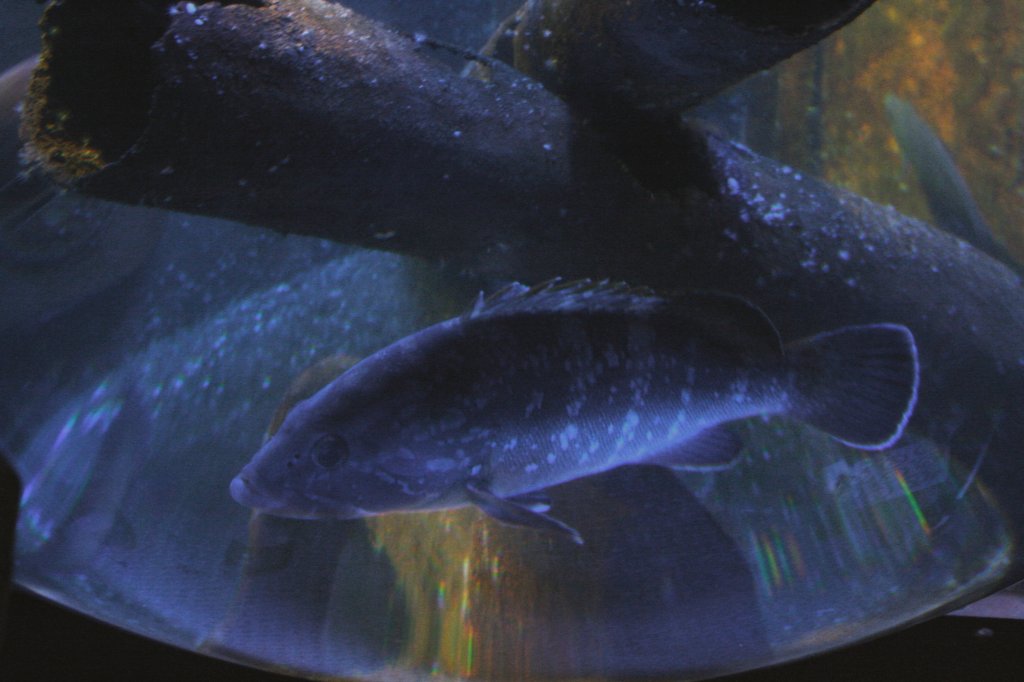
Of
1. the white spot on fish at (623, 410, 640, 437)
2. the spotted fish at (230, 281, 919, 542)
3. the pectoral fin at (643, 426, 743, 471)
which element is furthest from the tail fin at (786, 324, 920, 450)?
the white spot on fish at (623, 410, 640, 437)

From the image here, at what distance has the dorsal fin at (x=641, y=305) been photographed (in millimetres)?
1059

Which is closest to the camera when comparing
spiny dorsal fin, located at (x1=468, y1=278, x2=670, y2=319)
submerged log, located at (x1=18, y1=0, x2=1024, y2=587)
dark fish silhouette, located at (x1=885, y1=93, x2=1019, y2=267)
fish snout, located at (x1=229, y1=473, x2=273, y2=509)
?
fish snout, located at (x1=229, y1=473, x2=273, y2=509)

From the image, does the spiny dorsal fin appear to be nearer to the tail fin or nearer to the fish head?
the fish head

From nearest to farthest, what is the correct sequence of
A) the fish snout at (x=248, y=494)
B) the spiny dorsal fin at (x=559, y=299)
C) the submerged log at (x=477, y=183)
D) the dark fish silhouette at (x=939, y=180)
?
the fish snout at (x=248, y=494) → the spiny dorsal fin at (x=559, y=299) → the submerged log at (x=477, y=183) → the dark fish silhouette at (x=939, y=180)

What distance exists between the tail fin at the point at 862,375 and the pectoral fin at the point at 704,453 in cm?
16

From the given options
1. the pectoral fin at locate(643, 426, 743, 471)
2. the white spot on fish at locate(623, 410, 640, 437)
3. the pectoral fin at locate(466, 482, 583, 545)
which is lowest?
the pectoral fin at locate(643, 426, 743, 471)

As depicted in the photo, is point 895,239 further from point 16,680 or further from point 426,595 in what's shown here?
point 16,680

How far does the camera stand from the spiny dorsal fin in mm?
1055

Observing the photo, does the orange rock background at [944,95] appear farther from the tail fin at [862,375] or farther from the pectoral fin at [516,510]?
the pectoral fin at [516,510]

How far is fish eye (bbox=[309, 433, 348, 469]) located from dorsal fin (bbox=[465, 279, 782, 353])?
30 cm

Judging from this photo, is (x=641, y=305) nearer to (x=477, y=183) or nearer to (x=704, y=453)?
(x=704, y=453)

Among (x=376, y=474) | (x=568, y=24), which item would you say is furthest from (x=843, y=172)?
(x=376, y=474)

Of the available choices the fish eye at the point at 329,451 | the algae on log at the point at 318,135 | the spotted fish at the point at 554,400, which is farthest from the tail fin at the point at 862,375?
the fish eye at the point at 329,451

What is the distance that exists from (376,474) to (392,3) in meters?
2.85
